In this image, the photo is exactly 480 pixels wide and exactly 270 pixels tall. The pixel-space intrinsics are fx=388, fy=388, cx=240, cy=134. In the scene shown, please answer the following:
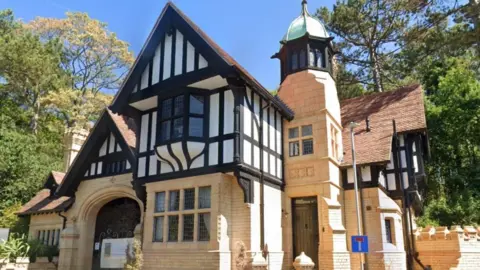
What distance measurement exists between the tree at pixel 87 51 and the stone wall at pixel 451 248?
2870 centimetres

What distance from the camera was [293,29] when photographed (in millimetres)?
17141

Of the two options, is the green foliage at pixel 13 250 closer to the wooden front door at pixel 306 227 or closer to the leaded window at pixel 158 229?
the leaded window at pixel 158 229

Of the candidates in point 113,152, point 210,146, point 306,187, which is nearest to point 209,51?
point 210,146

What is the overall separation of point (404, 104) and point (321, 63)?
17.0 ft

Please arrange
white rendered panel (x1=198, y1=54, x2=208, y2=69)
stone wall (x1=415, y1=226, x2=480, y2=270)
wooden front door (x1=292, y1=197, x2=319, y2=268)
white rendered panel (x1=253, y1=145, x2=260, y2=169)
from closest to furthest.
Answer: white rendered panel (x1=253, y1=145, x2=260, y2=169) → white rendered panel (x1=198, y1=54, x2=208, y2=69) → wooden front door (x1=292, y1=197, x2=319, y2=268) → stone wall (x1=415, y1=226, x2=480, y2=270)

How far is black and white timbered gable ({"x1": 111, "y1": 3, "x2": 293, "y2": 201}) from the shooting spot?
12203mm

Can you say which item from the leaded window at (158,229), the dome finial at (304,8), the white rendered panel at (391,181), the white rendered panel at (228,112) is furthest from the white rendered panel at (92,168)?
the white rendered panel at (391,181)

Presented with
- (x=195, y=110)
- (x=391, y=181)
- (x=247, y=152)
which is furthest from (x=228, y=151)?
(x=391, y=181)

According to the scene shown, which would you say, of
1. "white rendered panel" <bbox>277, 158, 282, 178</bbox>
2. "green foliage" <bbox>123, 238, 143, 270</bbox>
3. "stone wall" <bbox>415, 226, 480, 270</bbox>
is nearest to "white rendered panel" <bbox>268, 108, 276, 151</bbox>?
"white rendered panel" <bbox>277, 158, 282, 178</bbox>

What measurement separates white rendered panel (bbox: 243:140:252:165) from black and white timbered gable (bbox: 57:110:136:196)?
633 centimetres

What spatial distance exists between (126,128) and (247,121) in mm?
7229

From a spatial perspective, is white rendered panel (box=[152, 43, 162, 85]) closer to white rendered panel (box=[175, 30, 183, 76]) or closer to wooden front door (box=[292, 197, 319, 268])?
white rendered panel (box=[175, 30, 183, 76])

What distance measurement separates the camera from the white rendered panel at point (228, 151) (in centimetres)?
1190

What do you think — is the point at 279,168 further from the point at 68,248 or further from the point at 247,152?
the point at 68,248
